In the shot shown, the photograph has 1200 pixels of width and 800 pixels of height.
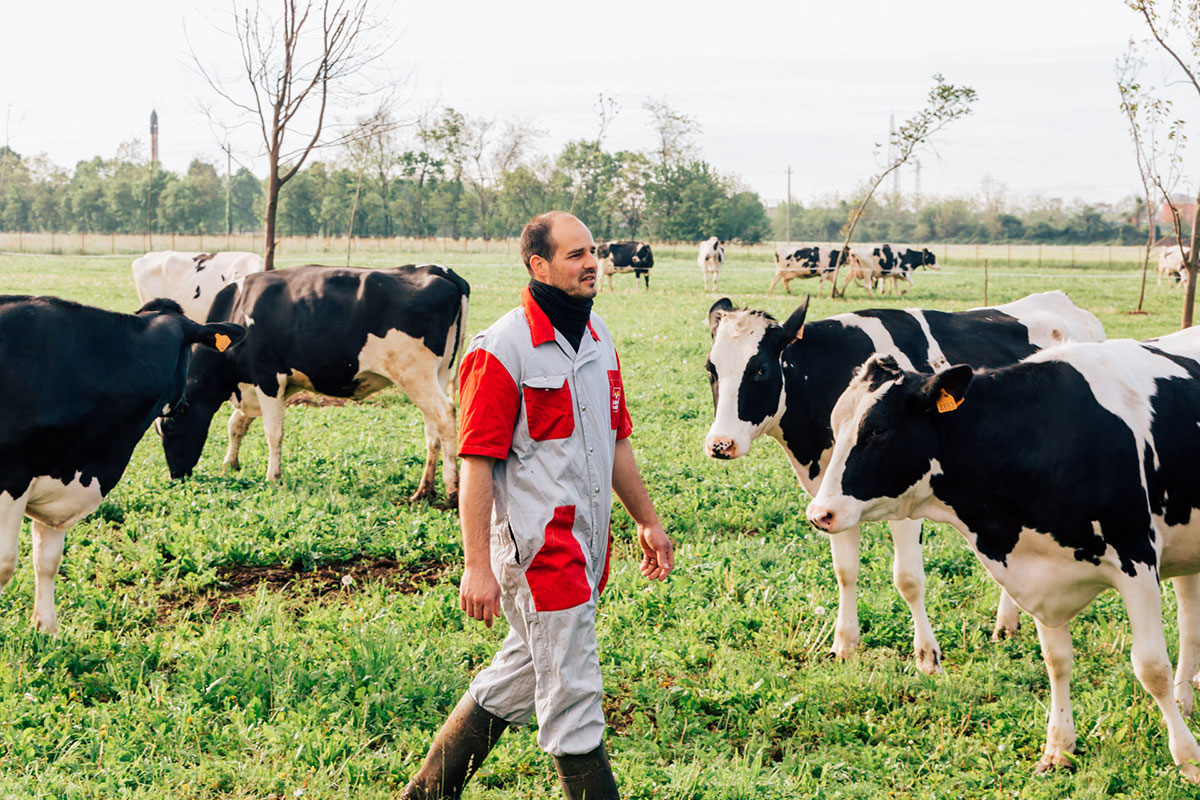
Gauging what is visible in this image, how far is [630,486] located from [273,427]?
20.0 feet

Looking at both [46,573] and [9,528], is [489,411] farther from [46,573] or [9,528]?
[46,573]

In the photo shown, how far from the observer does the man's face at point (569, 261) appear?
3.26 metres

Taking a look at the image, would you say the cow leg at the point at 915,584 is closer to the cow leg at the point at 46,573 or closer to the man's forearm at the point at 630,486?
the man's forearm at the point at 630,486

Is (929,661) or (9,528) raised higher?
(9,528)

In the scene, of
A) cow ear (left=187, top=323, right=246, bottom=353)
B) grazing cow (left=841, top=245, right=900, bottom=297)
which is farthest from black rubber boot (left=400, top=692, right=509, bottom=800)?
grazing cow (left=841, top=245, right=900, bottom=297)

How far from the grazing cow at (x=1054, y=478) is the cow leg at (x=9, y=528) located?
13.3 feet

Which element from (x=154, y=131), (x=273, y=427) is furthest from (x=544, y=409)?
(x=154, y=131)

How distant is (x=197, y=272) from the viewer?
18297 mm

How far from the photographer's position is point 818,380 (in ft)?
18.7

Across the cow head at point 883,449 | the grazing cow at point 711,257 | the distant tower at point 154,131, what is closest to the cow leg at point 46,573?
the cow head at point 883,449

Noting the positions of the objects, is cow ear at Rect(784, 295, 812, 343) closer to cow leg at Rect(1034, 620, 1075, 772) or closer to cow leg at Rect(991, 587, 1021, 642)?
cow leg at Rect(991, 587, 1021, 642)

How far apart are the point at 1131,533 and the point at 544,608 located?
2466 millimetres

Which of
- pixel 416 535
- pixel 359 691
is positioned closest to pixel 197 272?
pixel 416 535

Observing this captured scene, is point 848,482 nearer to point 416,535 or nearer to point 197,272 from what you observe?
point 416,535
